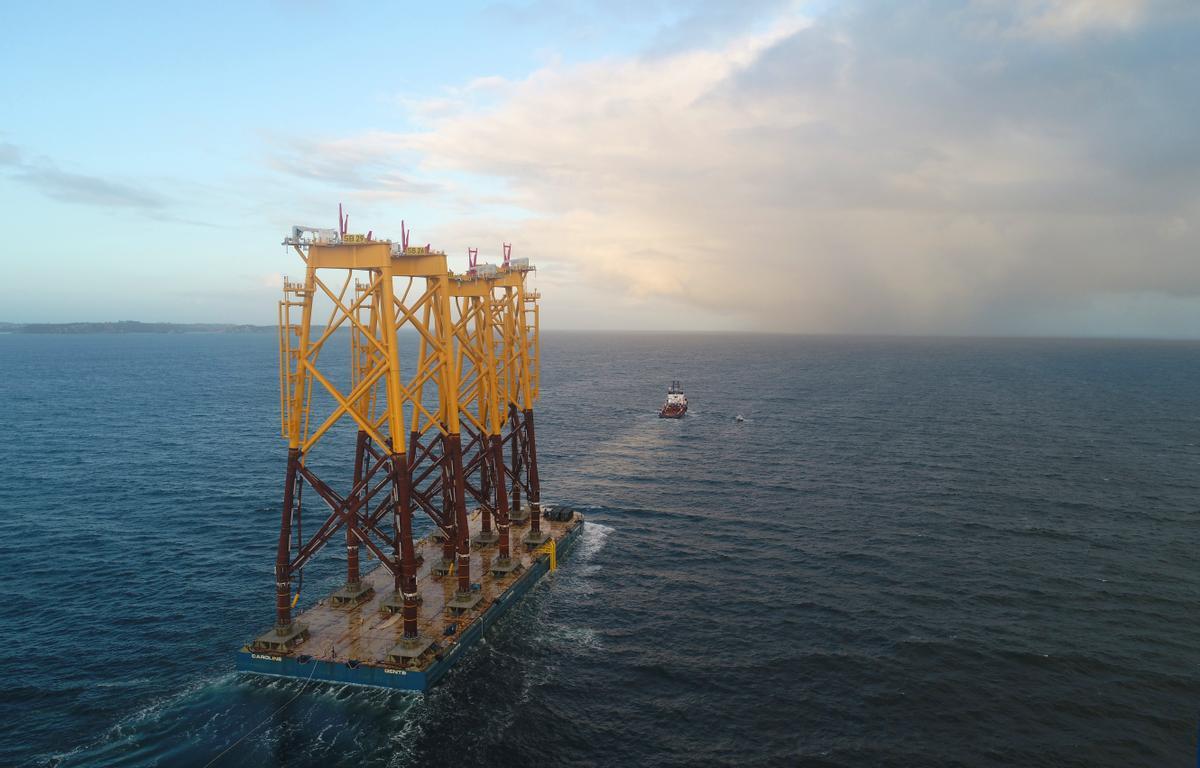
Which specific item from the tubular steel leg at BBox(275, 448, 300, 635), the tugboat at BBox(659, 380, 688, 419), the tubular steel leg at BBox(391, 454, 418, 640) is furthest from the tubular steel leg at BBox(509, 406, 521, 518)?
the tugboat at BBox(659, 380, 688, 419)

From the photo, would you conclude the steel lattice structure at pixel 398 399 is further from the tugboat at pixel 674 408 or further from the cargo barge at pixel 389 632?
the tugboat at pixel 674 408

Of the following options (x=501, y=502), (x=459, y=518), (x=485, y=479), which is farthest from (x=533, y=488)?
(x=459, y=518)

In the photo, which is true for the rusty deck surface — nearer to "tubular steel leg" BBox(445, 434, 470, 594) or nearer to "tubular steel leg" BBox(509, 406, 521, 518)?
"tubular steel leg" BBox(445, 434, 470, 594)

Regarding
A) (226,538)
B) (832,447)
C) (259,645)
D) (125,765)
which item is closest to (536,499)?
(259,645)

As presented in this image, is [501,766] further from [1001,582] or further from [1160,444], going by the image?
[1160,444]

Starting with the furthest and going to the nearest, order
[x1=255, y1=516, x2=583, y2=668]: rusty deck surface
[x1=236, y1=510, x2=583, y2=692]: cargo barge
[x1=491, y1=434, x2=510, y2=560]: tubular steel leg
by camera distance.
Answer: [x1=491, y1=434, x2=510, y2=560]: tubular steel leg
[x1=255, y1=516, x2=583, y2=668]: rusty deck surface
[x1=236, y1=510, x2=583, y2=692]: cargo barge

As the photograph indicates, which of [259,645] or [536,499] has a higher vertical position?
[536,499]
